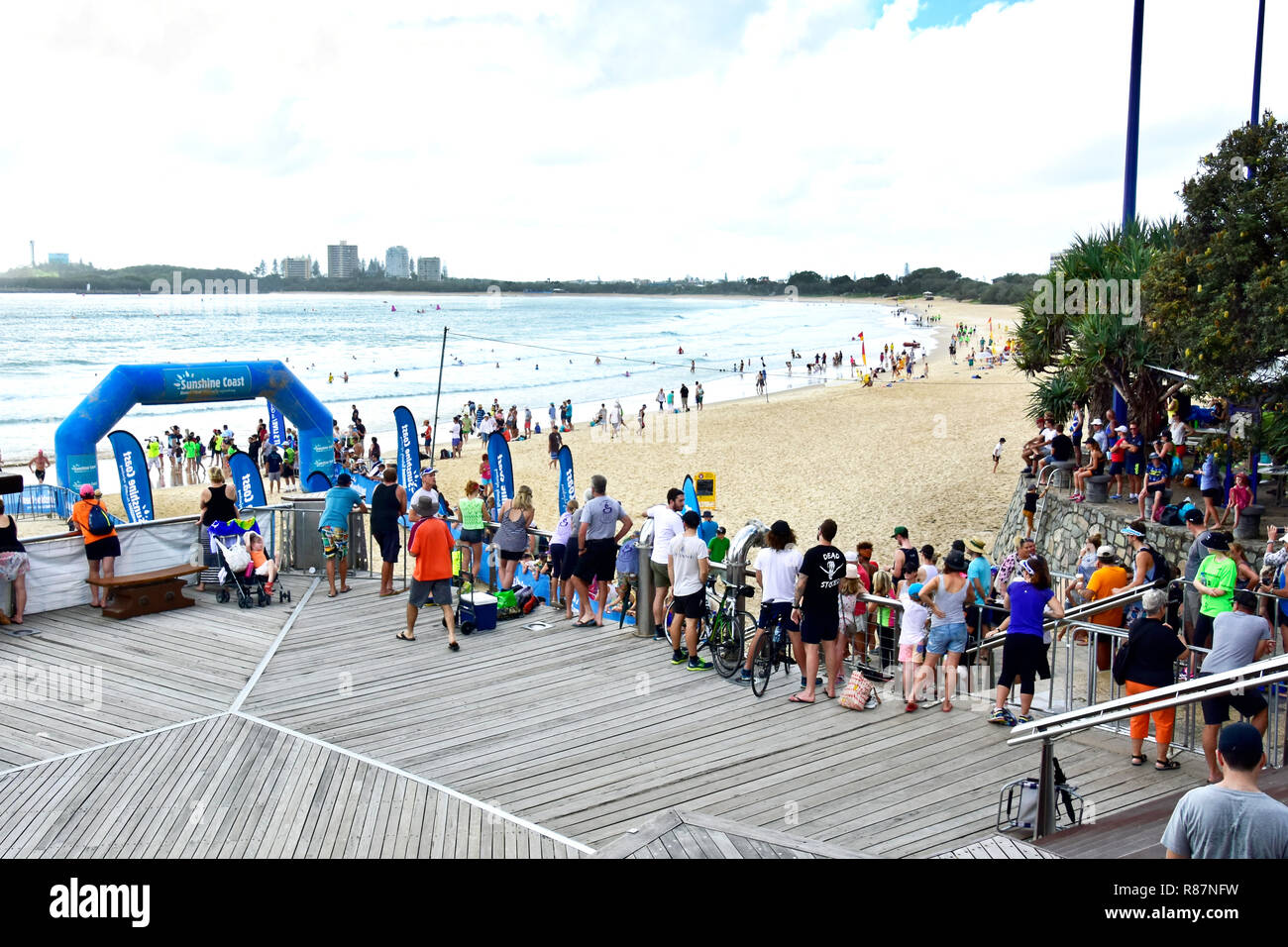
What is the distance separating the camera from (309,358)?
87.4 meters

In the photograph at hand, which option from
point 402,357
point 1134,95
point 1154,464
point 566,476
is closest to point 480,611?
point 566,476

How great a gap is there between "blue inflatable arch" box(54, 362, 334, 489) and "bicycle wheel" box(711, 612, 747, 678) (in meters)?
13.8

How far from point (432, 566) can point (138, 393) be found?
40.5ft

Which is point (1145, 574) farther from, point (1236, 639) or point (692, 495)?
point (692, 495)

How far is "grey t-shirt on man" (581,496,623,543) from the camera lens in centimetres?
1005

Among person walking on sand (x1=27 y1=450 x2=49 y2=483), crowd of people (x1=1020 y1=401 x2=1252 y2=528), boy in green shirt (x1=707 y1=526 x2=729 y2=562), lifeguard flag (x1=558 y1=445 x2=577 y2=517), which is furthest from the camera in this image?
person walking on sand (x1=27 y1=450 x2=49 y2=483)

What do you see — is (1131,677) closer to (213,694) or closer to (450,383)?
(213,694)

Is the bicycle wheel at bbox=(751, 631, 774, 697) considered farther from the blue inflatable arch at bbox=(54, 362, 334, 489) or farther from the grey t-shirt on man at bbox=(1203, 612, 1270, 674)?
the blue inflatable arch at bbox=(54, 362, 334, 489)

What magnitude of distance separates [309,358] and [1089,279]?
7906 cm

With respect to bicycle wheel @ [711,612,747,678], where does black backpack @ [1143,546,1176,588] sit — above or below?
above

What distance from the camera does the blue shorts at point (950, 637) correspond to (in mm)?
8023

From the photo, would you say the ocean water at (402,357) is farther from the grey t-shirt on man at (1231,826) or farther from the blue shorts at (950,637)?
the grey t-shirt on man at (1231,826)

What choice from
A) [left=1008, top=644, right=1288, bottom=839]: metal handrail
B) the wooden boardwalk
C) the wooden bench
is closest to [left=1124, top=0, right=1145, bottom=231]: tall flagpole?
the wooden boardwalk
